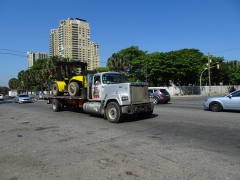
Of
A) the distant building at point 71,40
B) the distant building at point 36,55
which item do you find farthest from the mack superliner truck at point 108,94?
the distant building at point 36,55

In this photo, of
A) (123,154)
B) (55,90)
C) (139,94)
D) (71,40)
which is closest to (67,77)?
(55,90)

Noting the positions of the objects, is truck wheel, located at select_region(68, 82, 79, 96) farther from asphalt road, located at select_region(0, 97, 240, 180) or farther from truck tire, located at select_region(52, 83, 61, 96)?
asphalt road, located at select_region(0, 97, 240, 180)

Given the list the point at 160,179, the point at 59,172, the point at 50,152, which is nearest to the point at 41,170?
the point at 59,172

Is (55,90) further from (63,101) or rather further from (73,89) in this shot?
(73,89)

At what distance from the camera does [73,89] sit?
43.6ft

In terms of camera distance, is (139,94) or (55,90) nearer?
(139,94)

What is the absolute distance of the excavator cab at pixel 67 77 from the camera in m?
13.7

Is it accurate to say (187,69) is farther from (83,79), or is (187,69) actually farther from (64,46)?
(83,79)

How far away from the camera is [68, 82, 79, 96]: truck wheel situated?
13086 millimetres

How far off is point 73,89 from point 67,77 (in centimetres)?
191

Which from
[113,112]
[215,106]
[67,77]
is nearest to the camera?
[113,112]

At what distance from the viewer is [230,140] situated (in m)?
6.45

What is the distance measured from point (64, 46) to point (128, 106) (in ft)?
129

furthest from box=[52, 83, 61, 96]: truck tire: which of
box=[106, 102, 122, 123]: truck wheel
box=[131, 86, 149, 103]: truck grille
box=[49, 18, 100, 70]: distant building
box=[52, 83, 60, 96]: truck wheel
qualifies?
box=[49, 18, 100, 70]: distant building
